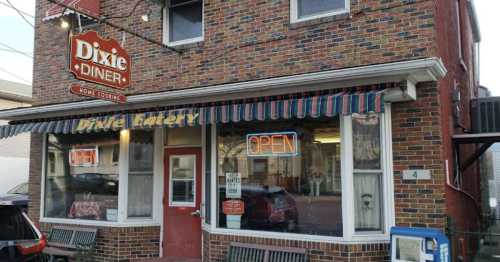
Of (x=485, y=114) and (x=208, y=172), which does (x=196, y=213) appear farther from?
(x=485, y=114)

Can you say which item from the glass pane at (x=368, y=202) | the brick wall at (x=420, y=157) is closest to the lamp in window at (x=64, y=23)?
the glass pane at (x=368, y=202)

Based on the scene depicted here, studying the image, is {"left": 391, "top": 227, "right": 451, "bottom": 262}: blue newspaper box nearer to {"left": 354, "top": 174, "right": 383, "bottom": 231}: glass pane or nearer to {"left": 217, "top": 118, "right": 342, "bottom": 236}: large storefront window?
{"left": 354, "top": 174, "right": 383, "bottom": 231}: glass pane

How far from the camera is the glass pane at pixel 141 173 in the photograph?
9.16 meters

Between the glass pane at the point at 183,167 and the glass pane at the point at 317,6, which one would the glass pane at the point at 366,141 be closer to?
the glass pane at the point at 317,6

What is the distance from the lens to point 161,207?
30.2 feet

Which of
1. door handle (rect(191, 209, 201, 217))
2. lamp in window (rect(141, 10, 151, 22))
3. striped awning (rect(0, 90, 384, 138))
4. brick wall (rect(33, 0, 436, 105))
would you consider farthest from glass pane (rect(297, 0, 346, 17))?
door handle (rect(191, 209, 201, 217))

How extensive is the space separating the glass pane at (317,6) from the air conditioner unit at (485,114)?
532 centimetres

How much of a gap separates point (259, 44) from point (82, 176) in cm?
478

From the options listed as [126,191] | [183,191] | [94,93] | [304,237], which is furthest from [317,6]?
[126,191]

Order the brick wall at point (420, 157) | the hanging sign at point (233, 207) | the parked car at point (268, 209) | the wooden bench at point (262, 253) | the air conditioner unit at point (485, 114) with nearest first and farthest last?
the brick wall at point (420, 157), the wooden bench at point (262, 253), the parked car at point (268, 209), the hanging sign at point (233, 207), the air conditioner unit at point (485, 114)

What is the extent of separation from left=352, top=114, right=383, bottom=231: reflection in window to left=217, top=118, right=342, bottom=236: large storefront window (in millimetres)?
271

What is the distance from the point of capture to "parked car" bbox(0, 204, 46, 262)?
541 centimetres

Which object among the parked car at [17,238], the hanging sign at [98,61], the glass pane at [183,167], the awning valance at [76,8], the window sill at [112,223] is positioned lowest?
the window sill at [112,223]

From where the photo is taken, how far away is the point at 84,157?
31.6 ft
